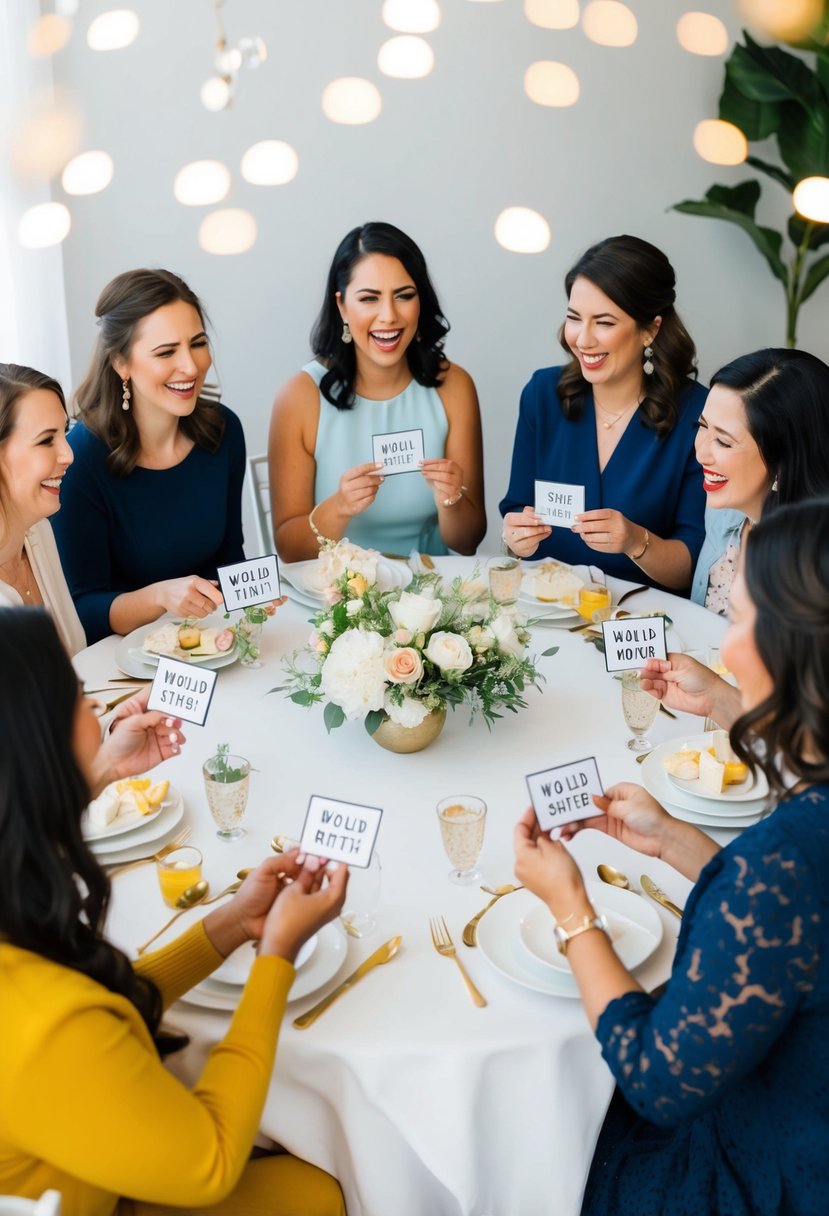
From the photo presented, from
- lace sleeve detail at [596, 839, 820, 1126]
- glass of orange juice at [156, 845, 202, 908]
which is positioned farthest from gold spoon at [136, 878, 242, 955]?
lace sleeve detail at [596, 839, 820, 1126]

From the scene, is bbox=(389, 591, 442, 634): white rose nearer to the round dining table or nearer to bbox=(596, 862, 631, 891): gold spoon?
the round dining table

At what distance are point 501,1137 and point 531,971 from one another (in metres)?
0.22

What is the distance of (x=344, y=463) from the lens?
12.1ft

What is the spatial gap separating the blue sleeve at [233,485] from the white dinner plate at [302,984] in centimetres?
201

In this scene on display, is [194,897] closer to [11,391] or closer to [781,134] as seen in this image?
[11,391]

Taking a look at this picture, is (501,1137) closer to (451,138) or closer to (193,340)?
(193,340)

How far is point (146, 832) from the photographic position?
1942mm

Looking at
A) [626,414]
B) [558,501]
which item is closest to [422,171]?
[626,414]

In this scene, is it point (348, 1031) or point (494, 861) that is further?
point (494, 861)

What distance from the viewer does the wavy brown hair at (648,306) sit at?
3270 millimetres

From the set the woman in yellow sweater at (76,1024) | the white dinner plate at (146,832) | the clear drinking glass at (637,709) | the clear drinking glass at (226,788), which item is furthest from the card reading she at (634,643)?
the woman in yellow sweater at (76,1024)

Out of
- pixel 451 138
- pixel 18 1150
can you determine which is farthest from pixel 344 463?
pixel 18 1150

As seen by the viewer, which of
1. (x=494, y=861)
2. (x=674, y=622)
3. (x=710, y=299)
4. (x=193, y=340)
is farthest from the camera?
(x=710, y=299)

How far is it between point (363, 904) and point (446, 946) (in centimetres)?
16
